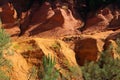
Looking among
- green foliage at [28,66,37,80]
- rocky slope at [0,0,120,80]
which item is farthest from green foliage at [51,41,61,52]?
green foliage at [28,66,37,80]

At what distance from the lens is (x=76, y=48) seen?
38.1m

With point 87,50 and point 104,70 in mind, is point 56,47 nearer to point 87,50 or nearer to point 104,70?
point 87,50

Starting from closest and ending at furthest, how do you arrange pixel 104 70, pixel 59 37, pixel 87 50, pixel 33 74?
pixel 33 74, pixel 104 70, pixel 87 50, pixel 59 37

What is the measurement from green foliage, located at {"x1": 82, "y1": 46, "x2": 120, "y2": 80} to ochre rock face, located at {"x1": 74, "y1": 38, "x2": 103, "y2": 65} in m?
2.21

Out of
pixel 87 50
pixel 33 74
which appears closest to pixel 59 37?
pixel 87 50

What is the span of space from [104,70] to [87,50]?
4.18 m

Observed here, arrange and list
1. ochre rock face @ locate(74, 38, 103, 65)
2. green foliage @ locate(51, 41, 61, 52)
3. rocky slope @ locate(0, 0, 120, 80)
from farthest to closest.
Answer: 1. ochre rock face @ locate(74, 38, 103, 65)
2. green foliage @ locate(51, 41, 61, 52)
3. rocky slope @ locate(0, 0, 120, 80)

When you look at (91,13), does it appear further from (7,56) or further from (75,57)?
(7,56)

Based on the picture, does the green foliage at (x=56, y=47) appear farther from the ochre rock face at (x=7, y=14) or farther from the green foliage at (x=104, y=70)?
the ochre rock face at (x=7, y=14)

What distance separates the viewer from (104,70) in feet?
110

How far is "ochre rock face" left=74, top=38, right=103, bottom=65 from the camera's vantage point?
3678 cm

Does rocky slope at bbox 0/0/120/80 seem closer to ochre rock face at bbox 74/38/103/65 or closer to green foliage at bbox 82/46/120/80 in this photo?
ochre rock face at bbox 74/38/103/65

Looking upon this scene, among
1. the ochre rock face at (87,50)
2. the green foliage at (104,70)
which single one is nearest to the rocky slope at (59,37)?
the ochre rock face at (87,50)

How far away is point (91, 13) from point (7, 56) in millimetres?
19763
